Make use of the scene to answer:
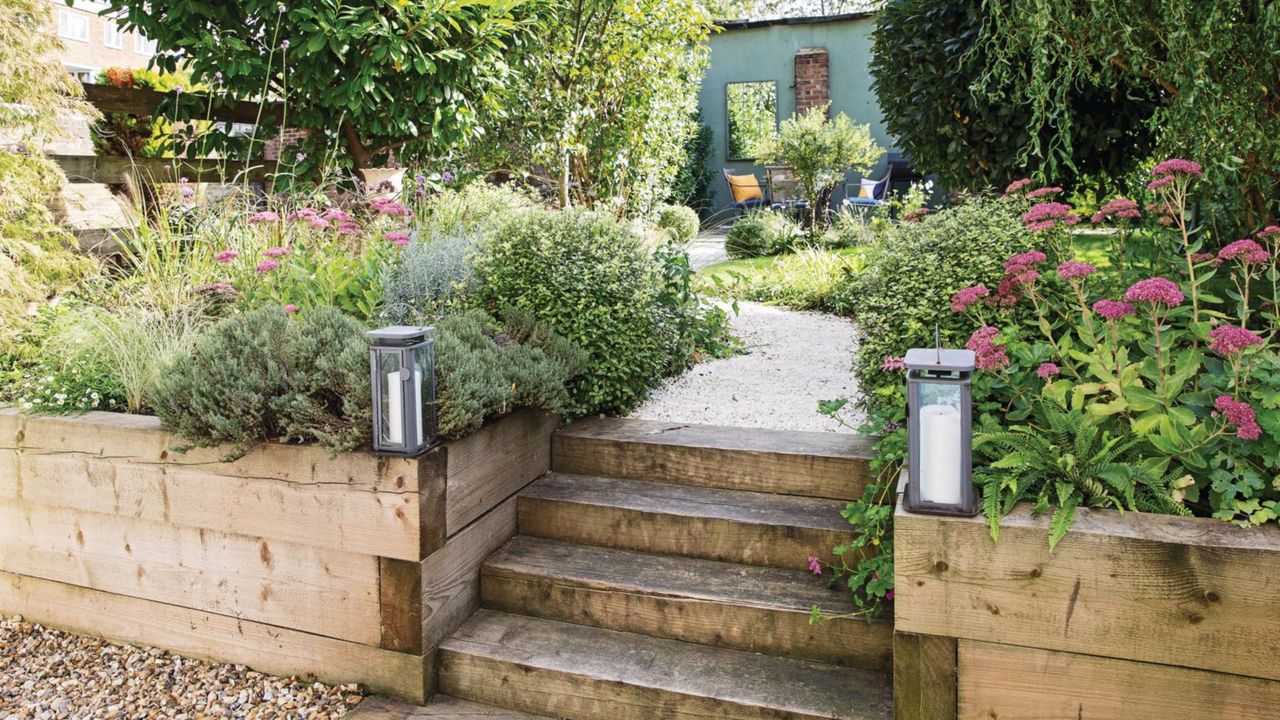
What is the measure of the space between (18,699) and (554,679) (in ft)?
5.11

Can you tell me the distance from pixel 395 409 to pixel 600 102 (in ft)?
16.4

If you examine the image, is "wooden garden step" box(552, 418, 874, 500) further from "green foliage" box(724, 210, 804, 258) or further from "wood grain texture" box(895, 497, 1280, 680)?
"green foliage" box(724, 210, 804, 258)

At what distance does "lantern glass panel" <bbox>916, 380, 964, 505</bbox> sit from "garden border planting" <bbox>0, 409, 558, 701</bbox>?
125 cm

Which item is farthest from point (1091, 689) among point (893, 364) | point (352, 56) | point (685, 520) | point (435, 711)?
point (352, 56)

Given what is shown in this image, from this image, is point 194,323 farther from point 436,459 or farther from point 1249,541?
point 1249,541

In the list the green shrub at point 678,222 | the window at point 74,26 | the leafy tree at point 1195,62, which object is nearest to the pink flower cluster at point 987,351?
the leafy tree at point 1195,62

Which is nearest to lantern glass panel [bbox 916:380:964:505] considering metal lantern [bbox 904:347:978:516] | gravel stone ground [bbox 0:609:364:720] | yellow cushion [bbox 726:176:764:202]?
metal lantern [bbox 904:347:978:516]

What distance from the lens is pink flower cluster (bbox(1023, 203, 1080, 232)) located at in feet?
8.33

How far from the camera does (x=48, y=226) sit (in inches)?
138

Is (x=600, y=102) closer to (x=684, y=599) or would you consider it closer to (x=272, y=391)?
(x=272, y=391)

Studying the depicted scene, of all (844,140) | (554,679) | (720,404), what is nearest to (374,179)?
(720,404)

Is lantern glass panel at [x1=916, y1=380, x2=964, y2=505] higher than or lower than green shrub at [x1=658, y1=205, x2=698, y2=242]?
lower

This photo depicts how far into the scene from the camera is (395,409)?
230 centimetres

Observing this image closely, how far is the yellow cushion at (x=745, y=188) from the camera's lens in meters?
12.3
